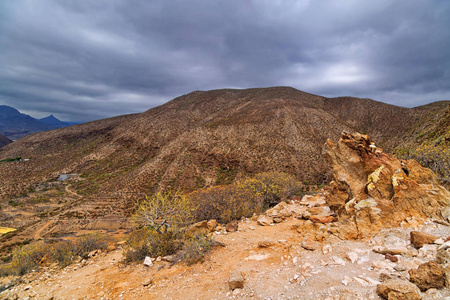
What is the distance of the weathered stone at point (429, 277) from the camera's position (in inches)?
113

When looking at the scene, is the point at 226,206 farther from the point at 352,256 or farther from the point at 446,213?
the point at 446,213

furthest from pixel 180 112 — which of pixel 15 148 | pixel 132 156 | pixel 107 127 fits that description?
pixel 15 148

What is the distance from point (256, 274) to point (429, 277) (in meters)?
3.01

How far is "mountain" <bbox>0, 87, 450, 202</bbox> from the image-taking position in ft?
97.3

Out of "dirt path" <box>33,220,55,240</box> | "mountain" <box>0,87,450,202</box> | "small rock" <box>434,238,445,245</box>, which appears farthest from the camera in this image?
"mountain" <box>0,87,450,202</box>

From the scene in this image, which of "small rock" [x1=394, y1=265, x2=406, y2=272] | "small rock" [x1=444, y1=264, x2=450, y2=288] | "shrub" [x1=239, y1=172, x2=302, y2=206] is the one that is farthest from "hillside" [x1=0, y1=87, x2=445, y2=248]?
"small rock" [x1=444, y1=264, x2=450, y2=288]

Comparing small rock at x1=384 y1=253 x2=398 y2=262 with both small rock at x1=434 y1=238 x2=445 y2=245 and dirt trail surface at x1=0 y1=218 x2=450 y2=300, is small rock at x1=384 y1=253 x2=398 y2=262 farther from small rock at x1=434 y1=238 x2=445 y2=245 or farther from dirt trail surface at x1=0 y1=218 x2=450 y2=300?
small rock at x1=434 y1=238 x2=445 y2=245

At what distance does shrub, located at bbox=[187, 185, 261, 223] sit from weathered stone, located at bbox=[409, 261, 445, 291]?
7675 mm

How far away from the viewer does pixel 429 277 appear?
293 cm

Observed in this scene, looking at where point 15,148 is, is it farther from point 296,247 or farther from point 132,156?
point 296,247

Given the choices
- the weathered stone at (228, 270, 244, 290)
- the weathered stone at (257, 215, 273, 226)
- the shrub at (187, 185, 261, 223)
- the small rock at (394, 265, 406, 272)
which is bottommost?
the shrub at (187, 185, 261, 223)

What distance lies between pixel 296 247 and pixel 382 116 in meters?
57.8

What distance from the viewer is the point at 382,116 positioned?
48.0 meters

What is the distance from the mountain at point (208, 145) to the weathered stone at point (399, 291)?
25.6 metres
